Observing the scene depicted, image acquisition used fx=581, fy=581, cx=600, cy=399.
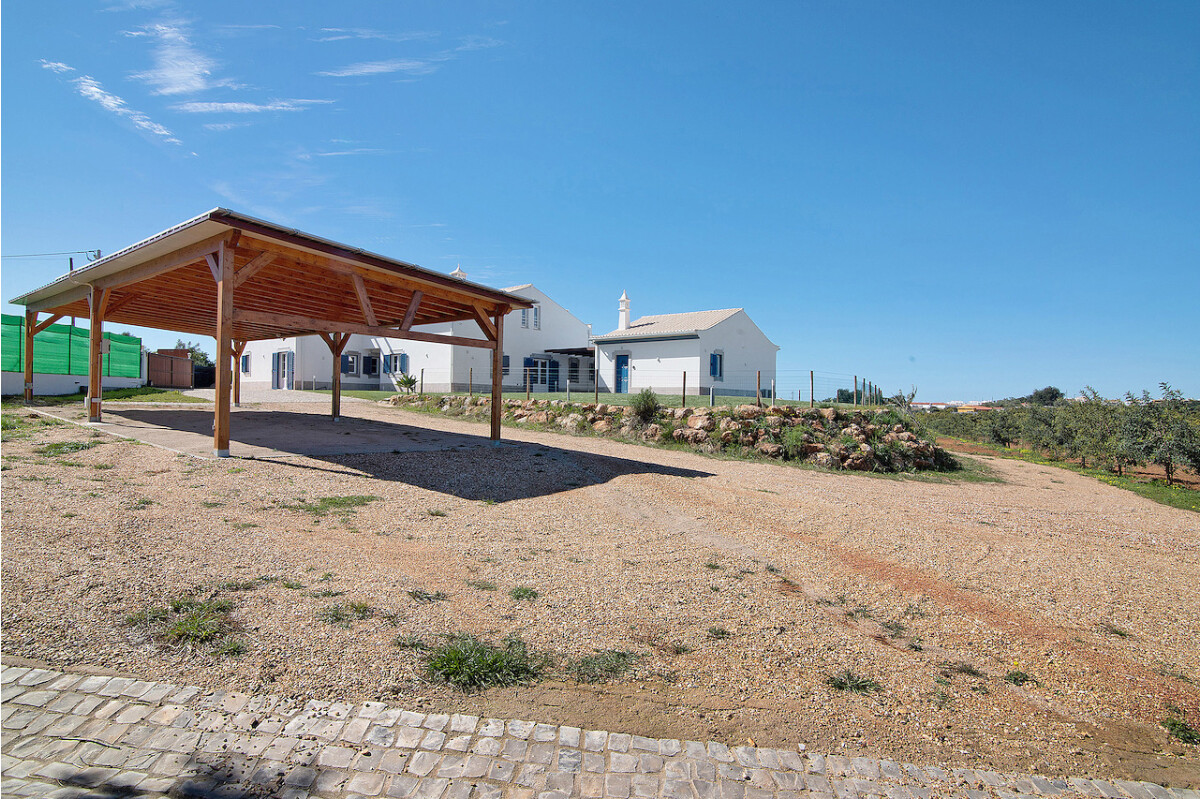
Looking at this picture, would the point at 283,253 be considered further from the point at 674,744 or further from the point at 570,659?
the point at 674,744

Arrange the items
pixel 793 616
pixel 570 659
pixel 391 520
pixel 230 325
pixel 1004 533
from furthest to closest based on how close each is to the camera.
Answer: pixel 230 325 < pixel 1004 533 < pixel 391 520 < pixel 793 616 < pixel 570 659

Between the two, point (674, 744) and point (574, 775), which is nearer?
point (574, 775)

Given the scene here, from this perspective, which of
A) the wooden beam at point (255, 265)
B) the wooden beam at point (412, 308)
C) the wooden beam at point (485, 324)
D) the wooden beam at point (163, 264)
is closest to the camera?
the wooden beam at point (255, 265)

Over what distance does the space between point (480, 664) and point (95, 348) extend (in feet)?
49.7

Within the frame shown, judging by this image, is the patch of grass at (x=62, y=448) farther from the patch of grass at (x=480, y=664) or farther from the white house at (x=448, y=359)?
the white house at (x=448, y=359)

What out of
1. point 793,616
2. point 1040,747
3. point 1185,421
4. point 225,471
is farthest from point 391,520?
point 1185,421

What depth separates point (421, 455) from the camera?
10.2 meters

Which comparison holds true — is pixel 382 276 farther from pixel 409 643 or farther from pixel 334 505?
pixel 409 643

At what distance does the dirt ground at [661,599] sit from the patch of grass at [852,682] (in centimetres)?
5

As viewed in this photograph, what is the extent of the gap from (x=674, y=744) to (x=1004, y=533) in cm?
677

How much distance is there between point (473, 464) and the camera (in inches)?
391

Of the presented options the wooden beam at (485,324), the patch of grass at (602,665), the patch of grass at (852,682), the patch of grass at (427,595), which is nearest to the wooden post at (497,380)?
the wooden beam at (485,324)

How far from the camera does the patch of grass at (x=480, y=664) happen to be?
3209mm

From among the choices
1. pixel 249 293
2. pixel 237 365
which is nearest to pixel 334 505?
pixel 249 293
